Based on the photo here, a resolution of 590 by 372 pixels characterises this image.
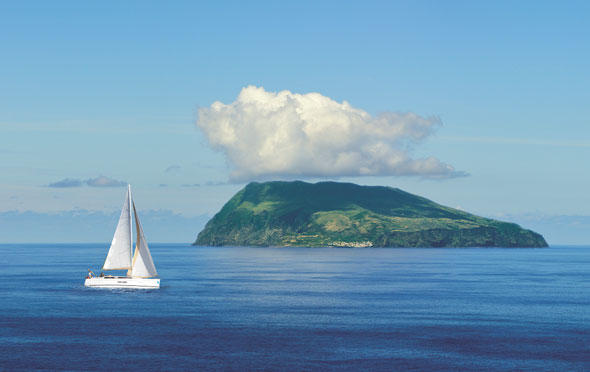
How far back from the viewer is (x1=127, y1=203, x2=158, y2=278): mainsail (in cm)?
11681

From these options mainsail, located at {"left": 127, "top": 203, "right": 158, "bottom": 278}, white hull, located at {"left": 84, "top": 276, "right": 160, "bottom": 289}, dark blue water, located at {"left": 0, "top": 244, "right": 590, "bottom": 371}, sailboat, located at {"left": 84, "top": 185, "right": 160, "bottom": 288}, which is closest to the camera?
dark blue water, located at {"left": 0, "top": 244, "right": 590, "bottom": 371}

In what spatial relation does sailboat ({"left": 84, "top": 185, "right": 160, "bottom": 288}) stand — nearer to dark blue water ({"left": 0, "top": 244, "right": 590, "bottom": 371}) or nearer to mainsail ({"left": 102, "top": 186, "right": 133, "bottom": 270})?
mainsail ({"left": 102, "top": 186, "right": 133, "bottom": 270})

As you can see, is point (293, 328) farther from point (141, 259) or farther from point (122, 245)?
point (122, 245)

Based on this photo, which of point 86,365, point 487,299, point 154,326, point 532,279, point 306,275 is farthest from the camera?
point 306,275

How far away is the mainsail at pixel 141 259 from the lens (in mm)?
Result: 116812

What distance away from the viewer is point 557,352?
221 feet

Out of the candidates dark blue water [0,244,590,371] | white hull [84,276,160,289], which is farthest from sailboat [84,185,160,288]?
dark blue water [0,244,590,371]

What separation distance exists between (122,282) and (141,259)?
6743 mm

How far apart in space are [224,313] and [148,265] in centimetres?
3142

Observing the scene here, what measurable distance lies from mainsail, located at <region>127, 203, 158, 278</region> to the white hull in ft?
4.74

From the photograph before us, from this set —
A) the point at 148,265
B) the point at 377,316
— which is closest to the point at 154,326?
the point at 377,316

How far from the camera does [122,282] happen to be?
12181 centimetres

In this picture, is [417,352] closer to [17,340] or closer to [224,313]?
[224,313]

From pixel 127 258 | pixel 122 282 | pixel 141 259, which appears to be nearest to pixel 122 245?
pixel 127 258
